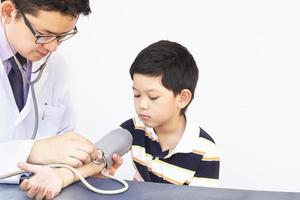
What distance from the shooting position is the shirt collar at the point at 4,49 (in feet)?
3.59

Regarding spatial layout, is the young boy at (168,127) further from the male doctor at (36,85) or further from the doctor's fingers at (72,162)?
the doctor's fingers at (72,162)

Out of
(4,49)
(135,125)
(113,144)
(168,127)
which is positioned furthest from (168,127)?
(4,49)

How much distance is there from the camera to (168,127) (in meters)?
1.33

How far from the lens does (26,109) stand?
1174 millimetres

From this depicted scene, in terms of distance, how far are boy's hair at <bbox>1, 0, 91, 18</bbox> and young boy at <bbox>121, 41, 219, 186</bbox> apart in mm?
315

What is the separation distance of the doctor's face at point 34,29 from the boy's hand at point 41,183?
325mm

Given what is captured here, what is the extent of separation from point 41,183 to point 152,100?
0.56 meters

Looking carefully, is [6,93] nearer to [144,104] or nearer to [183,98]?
[144,104]

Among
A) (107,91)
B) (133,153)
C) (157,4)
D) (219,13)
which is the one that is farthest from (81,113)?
(133,153)

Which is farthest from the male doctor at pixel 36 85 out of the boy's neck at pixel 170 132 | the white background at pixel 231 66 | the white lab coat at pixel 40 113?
the white background at pixel 231 66

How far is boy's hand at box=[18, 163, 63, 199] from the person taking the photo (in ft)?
2.47

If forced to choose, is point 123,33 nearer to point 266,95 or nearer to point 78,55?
point 78,55

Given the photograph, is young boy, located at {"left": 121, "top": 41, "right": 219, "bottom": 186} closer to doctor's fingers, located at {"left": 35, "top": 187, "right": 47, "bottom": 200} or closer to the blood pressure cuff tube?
the blood pressure cuff tube

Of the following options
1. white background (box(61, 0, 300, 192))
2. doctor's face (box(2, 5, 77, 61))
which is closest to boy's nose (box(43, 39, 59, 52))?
doctor's face (box(2, 5, 77, 61))
